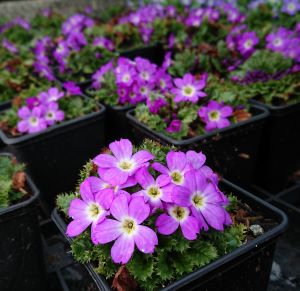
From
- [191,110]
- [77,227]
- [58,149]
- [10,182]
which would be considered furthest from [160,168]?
[58,149]

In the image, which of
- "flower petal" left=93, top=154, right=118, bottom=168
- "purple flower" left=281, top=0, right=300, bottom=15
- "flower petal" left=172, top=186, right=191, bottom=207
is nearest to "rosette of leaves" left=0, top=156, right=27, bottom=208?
"flower petal" left=93, top=154, right=118, bottom=168

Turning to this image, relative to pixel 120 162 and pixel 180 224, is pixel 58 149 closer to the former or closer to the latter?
pixel 120 162

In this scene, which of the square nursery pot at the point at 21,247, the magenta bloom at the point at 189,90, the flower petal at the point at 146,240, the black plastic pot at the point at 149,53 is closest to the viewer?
the flower petal at the point at 146,240

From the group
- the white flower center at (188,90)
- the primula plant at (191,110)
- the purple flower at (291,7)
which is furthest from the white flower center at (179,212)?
the purple flower at (291,7)

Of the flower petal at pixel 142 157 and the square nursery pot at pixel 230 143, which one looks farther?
the square nursery pot at pixel 230 143

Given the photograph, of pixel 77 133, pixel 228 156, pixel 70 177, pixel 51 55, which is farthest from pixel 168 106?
pixel 51 55

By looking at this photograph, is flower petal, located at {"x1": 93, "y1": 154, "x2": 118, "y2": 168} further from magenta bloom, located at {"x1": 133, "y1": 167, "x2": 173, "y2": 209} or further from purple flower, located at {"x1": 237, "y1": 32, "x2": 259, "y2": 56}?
purple flower, located at {"x1": 237, "y1": 32, "x2": 259, "y2": 56}

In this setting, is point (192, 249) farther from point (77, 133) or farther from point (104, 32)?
point (104, 32)

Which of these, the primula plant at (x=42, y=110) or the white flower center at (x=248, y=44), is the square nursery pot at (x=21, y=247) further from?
the white flower center at (x=248, y=44)
